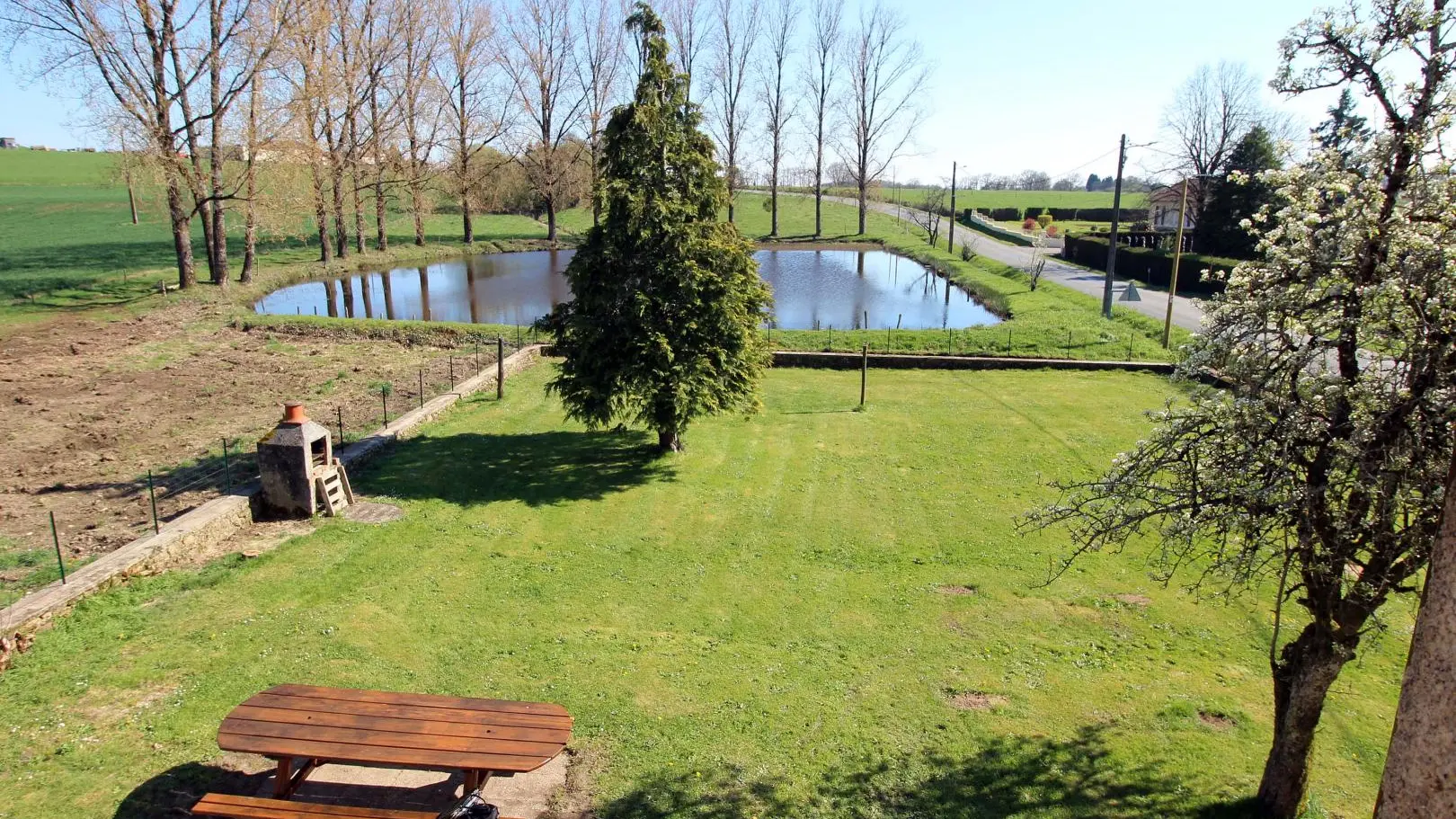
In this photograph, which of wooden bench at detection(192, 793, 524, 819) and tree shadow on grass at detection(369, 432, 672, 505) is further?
tree shadow on grass at detection(369, 432, 672, 505)

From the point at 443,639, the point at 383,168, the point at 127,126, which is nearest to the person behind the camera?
the point at 443,639

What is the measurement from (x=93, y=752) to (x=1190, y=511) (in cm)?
861

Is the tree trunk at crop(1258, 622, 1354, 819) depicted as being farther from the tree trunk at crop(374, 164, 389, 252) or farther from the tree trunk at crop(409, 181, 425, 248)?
the tree trunk at crop(409, 181, 425, 248)

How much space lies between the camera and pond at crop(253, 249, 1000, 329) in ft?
107

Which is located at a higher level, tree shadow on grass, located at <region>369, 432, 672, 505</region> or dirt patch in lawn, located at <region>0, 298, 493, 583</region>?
dirt patch in lawn, located at <region>0, 298, 493, 583</region>

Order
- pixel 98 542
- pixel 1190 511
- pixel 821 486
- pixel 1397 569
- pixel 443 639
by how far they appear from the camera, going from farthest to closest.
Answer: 1. pixel 821 486
2. pixel 98 542
3. pixel 443 639
4. pixel 1190 511
5. pixel 1397 569

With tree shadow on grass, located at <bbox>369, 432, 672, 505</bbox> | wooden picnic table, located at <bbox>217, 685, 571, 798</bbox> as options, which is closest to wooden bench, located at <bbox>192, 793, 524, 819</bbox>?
wooden picnic table, located at <bbox>217, 685, 571, 798</bbox>

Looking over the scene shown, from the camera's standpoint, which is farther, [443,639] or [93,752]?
[443,639]

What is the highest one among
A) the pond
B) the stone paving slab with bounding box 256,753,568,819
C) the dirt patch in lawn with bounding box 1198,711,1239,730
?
the pond

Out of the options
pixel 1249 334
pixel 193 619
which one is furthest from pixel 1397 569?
pixel 193 619

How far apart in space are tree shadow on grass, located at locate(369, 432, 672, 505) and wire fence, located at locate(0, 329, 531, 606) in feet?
4.36

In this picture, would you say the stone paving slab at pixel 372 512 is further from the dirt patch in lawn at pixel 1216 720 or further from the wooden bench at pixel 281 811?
the dirt patch in lawn at pixel 1216 720

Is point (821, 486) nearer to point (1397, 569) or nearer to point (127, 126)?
point (1397, 569)

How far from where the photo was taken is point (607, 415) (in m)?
14.2
